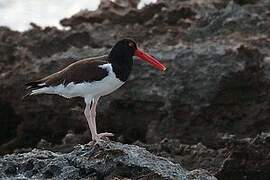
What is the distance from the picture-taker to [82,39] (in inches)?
543

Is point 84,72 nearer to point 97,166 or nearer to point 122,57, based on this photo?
point 122,57

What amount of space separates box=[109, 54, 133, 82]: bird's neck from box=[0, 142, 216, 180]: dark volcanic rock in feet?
6.44

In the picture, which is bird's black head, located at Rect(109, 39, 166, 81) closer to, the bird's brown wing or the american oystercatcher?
the american oystercatcher

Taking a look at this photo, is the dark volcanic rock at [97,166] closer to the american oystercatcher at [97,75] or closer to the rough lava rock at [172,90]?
the american oystercatcher at [97,75]

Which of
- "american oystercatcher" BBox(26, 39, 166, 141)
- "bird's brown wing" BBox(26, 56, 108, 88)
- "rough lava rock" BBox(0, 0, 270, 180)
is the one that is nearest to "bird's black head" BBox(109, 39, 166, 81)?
"american oystercatcher" BBox(26, 39, 166, 141)

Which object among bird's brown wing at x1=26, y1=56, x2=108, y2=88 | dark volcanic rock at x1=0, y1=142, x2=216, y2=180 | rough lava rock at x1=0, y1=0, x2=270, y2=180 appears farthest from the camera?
rough lava rock at x1=0, y1=0, x2=270, y2=180

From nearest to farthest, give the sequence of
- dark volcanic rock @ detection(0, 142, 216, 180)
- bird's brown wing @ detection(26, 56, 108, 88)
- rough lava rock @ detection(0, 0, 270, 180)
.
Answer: dark volcanic rock @ detection(0, 142, 216, 180), bird's brown wing @ detection(26, 56, 108, 88), rough lava rock @ detection(0, 0, 270, 180)

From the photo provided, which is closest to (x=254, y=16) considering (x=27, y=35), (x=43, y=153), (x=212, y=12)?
(x=212, y=12)

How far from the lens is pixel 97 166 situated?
264 inches

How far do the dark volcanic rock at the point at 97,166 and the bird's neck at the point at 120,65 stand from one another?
1.96 meters

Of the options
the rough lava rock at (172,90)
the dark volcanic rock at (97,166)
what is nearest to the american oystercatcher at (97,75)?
the rough lava rock at (172,90)

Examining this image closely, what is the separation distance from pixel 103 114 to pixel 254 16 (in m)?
2.77

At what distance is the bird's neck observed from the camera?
8906mm

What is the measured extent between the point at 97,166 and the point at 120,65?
7.85ft
